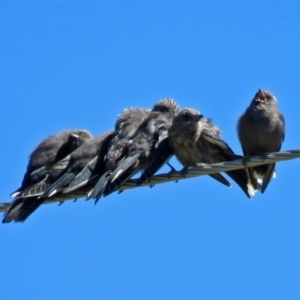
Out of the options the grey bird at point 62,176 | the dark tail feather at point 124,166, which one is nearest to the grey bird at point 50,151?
the grey bird at point 62,176

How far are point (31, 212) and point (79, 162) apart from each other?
1139 millimetres

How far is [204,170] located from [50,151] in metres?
3.36

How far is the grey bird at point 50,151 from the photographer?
12.2 m

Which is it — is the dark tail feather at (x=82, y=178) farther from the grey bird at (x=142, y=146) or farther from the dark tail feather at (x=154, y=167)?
the dark tail feather at (x=154, y=167)

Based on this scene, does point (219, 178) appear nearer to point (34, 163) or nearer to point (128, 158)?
point (128, 158)

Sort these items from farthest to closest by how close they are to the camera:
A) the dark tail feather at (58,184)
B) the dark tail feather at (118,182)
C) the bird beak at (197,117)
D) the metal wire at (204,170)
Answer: the bird beak at (197,117) < the dark tail feather at (58,184) < the dark tail feather at (118,182) < the metal wire at (204,170)

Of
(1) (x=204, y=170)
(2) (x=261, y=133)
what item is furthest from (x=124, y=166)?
(2) (x=261, y=133)

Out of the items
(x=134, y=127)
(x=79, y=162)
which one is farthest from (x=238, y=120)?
(x=79, y=162)

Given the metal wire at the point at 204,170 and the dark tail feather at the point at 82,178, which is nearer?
the metal wire at the point at 204,170

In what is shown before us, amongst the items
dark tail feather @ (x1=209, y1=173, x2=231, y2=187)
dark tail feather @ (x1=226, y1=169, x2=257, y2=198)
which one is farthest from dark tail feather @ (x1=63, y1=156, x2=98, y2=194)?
dark tail feather @ (x1=226, y1=169, x2=257, y2=198)

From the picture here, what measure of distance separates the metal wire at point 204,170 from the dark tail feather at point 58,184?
0.15 m

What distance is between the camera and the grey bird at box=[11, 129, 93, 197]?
12250 mm

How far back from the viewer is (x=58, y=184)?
37.8 ft

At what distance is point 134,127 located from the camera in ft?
41.7
